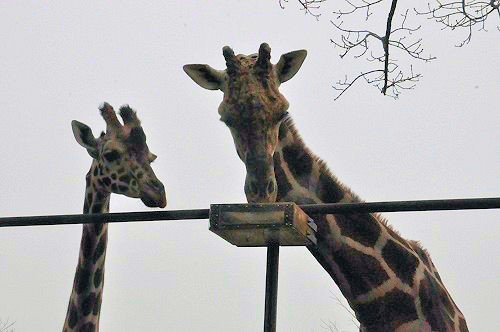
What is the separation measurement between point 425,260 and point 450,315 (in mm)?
591

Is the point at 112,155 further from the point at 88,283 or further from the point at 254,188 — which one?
the point at 254,188

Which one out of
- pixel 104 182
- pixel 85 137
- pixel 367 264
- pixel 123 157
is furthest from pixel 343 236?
pixel 85 137

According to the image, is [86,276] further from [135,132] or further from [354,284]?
[354,284]

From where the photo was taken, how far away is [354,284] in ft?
19.6

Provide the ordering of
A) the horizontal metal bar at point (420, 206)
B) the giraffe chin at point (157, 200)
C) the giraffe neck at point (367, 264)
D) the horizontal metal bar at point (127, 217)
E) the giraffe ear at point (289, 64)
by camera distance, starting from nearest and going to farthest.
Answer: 1. the horizontal metal bar at point (420, 206)
2. the horizontal metal bar at point (127, 217)
3. the giraffe ear at point (289, 64)
4. the giraffe neck at point (367, 264)
5. the giraffe chin at point (157, 200)

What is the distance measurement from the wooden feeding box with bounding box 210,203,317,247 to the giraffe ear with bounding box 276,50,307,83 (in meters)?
2.27

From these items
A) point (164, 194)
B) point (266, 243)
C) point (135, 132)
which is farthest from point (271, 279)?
point (135, 132)

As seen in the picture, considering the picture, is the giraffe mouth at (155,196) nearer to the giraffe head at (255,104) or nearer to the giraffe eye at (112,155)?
the giraffe eye at (112,155)

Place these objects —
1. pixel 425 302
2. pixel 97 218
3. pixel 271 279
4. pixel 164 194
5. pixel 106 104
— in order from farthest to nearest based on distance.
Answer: pixel 106 104
pixel 164 194
pixel 425 302
pixel 97 218
pixel 271 279

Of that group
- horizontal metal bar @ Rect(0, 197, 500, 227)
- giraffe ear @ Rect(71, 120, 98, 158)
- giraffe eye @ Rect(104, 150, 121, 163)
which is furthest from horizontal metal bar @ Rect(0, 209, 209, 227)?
giraffe ear @ Rect(71, 120, 98, 158)

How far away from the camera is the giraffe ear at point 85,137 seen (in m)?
6.95

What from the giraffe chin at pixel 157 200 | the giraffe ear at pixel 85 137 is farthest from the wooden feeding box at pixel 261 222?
the giraffe ear at pixel 85 137

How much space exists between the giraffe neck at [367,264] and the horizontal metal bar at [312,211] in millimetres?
2678

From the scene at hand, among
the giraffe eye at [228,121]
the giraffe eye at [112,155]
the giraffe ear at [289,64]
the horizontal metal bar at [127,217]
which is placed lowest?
the horizontal metal bar at [127,217]
